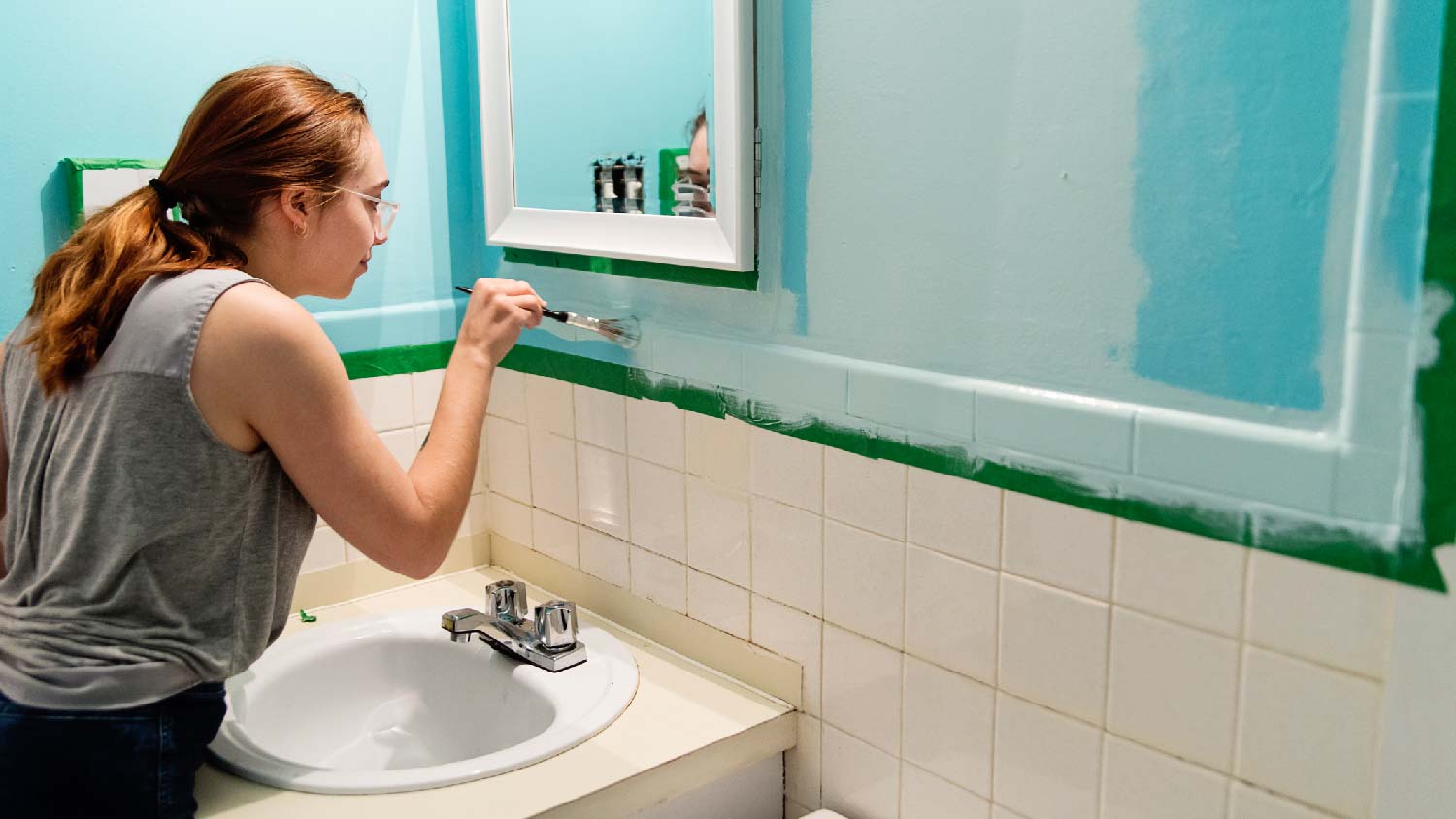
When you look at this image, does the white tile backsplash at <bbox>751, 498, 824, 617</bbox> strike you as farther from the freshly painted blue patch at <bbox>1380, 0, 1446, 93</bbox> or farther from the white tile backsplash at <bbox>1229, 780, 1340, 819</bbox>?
the freshly painted blue patch at <bbox>1380, 0, 1446, 93</bbox>

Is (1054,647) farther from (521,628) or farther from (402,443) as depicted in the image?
(402,443)

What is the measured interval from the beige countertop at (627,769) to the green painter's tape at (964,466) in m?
0.34

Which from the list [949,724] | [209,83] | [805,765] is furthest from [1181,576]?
[209,83]

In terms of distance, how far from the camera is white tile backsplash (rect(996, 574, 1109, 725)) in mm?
1131

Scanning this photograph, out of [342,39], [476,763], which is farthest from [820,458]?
[342,39]

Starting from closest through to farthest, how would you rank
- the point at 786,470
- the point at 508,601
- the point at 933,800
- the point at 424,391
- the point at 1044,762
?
the point at 1044,762
the point at 933,800
the point at 786,470
the point at 508,601
the point at 424,391

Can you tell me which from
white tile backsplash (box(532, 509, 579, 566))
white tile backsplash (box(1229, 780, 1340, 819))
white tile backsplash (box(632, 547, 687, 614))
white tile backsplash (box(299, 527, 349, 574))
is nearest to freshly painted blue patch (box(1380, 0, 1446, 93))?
white tile backsplash (box(1229, 780, 1340, 819))

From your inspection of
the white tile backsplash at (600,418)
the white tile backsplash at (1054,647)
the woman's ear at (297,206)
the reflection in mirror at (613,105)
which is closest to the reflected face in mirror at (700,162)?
the reflection in mirror at (613,105)

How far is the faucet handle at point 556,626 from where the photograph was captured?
1.57 metres

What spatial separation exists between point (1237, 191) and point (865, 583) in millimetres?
581

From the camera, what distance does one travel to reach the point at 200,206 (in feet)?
3.93

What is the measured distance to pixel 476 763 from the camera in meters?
1.32

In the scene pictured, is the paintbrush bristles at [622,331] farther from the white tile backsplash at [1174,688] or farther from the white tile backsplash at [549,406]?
the white tile backsplash at [1174,688]

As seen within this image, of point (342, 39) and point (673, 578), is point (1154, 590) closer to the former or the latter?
point (673, 578)
